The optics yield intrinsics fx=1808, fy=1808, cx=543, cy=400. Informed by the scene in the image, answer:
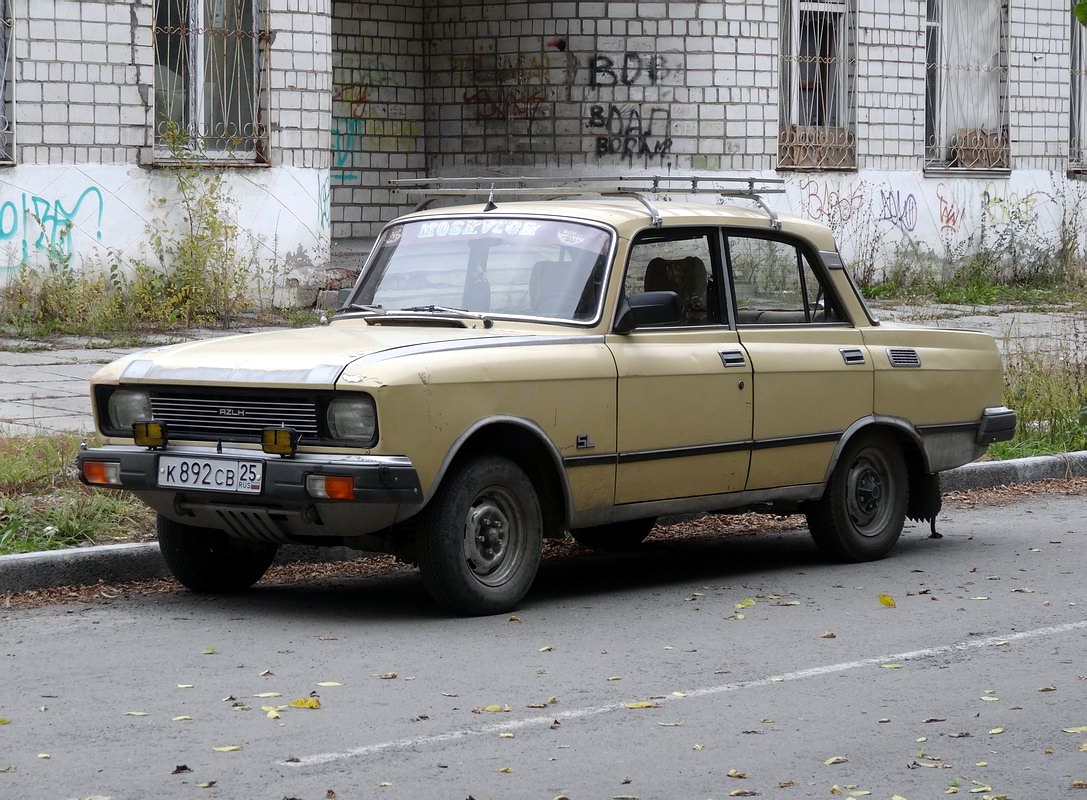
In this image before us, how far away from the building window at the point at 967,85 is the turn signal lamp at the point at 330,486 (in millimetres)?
18543

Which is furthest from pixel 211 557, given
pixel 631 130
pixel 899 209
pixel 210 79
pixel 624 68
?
pixel 899 209

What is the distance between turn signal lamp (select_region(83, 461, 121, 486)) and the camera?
23.3ft

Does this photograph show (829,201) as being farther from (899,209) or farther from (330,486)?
(330,486)

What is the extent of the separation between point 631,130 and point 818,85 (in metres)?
2.90

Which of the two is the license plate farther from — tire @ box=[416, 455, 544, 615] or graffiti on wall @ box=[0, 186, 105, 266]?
graffiti on wall @ box=[0, 186, 105, 266]

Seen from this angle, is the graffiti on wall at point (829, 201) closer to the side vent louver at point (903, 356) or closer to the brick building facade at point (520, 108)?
the brick building facade at point (520, 108)

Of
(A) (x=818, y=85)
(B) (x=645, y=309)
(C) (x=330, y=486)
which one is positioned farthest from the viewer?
(A) (x=818, y=85)

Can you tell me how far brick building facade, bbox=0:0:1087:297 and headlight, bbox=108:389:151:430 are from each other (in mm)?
9706

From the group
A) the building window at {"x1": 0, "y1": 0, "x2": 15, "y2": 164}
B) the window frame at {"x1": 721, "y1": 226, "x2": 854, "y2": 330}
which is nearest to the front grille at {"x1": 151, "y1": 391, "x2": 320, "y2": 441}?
the window frame at {"x1": 721, "y1": 226, "x2": 854, "y2": 330}

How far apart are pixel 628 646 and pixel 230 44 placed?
41.3 feet

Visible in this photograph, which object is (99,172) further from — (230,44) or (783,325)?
(783,325)

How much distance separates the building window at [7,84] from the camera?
16328 mm

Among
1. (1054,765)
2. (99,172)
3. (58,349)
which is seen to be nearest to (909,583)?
(1054,765)

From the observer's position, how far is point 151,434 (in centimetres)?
704
